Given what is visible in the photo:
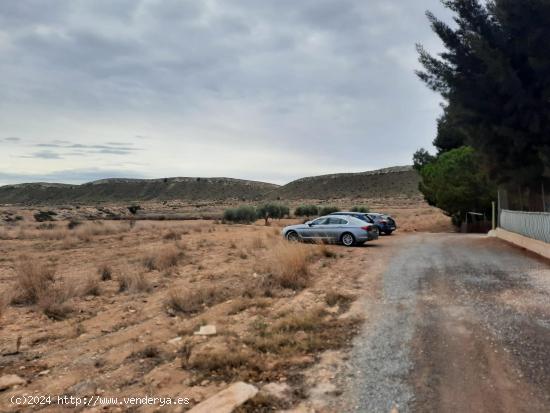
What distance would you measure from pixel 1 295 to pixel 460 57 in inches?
790

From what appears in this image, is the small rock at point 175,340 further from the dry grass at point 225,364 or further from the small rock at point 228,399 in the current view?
the small rock at point 228,399

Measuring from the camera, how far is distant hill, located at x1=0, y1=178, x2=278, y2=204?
155875 millimetres

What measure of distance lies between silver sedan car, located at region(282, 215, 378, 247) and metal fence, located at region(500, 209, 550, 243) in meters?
6.33

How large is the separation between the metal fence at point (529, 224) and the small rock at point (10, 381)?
16.9 m

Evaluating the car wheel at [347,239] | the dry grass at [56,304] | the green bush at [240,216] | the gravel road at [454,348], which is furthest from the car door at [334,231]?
the green bush at [240,216]

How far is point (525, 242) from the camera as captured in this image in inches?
816

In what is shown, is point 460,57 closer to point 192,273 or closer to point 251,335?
point 192,273

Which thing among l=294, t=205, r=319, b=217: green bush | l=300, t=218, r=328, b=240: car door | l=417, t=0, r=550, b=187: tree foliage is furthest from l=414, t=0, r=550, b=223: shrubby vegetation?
l=294, t=205, r=319, b=217: green bush

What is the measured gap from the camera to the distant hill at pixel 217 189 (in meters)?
134

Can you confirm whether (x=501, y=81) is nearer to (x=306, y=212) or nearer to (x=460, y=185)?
(x=460, y=185)

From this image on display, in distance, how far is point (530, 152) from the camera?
2286 centimetres

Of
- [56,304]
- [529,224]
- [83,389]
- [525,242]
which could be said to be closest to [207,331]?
[83,389]

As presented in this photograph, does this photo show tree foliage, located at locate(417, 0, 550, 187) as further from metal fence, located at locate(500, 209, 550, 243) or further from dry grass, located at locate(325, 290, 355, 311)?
dry grass, located at locate(325, 290, 355, 311)

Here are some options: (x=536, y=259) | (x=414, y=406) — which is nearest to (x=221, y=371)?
(x=414, y=406)
